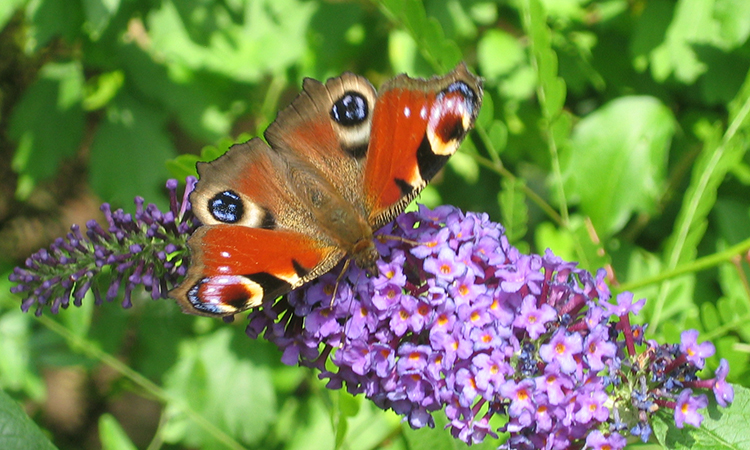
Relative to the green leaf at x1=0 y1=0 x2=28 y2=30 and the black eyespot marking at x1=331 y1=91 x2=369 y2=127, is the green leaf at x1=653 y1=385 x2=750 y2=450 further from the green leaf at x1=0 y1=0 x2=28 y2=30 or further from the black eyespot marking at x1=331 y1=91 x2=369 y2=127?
the green leaf at x1=0 y1=0 x2=28 y2=30

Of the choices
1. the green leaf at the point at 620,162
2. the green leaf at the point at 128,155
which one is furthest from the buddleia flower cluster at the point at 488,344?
the green leaf at the point at 128,155

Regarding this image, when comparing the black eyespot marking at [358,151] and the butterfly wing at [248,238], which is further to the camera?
the black eyespot marking at [358,151]

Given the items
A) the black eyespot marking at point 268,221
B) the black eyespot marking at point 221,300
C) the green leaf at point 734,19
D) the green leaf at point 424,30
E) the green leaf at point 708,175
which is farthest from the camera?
the green leaf at point 734,19

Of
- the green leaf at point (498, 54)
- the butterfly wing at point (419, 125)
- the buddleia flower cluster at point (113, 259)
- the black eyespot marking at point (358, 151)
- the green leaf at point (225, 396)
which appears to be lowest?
the green leaf at point (225, 396)

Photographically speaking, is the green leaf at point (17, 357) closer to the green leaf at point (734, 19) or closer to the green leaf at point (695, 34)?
the green leaf at point (695, 34)

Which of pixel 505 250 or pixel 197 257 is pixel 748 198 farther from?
pixel 197 257

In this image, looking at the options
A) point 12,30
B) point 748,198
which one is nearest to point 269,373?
point 12,30
